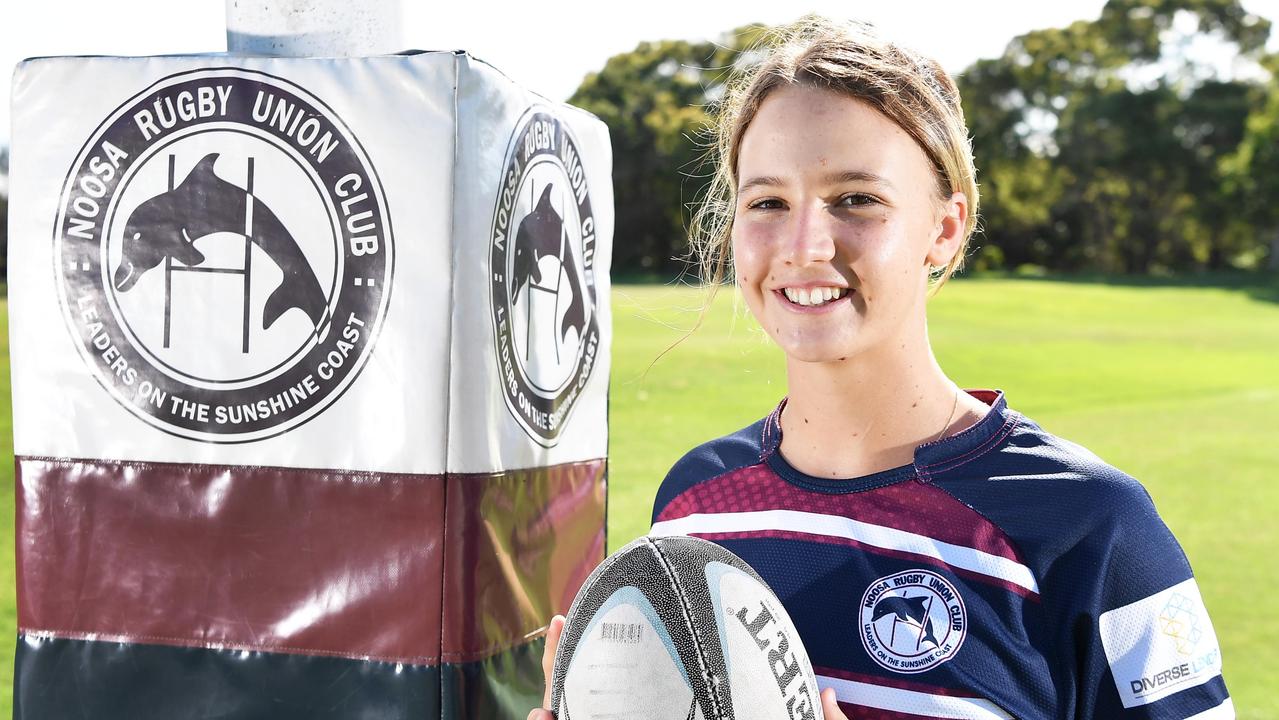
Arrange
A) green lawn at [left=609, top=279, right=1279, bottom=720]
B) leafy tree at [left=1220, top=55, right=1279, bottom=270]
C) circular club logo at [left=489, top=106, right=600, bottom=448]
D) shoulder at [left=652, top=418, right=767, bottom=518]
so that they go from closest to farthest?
shoulder at [left=652, top=418, right=767, bottom=518] < circular club logo at [left=489, top=106, right=600, bottom=448] < green lawn at [left=609, top=279, right=1279, bottom=720] < leafy tree at [left=1220, top=55, right=1279, bottom=270]

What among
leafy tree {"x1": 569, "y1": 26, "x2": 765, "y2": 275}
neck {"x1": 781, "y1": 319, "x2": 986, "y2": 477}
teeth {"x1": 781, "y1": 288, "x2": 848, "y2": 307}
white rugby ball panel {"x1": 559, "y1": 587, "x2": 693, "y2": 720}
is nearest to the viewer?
white rugby ball panel {"x1": 559, "y1": 587, "x2": 693, "y2": 720}

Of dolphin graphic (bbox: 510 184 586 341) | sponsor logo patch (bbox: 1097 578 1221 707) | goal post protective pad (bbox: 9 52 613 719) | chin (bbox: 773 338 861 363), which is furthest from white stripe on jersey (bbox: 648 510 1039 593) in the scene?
dolphin graphic (bbox: 510 184 586 341)

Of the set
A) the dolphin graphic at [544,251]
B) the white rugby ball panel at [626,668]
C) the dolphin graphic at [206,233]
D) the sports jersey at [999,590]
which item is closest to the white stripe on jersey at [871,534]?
the sports jersey at [999,590]

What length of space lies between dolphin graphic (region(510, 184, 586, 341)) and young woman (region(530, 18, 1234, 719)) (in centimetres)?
55

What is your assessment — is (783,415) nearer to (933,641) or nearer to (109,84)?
(933,641)

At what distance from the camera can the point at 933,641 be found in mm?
1651

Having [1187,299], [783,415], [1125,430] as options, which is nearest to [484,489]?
[783,415]

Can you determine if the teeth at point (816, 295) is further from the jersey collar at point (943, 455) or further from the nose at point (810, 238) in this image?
the jersey collar at point (943, 455)

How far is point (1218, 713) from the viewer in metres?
1.65

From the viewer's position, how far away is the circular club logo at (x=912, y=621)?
1.65m

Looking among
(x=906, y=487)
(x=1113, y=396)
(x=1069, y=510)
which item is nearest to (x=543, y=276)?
(x=906, y=487)

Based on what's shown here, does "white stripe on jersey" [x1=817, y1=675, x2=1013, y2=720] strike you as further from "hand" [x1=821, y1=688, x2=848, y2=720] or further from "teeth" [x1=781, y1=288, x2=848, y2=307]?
"teeth" [x1=781, y1=288, x2=848, y2=307]

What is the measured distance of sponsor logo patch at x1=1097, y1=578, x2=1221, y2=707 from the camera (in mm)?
1590

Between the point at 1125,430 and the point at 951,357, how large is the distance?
5.42 metres
